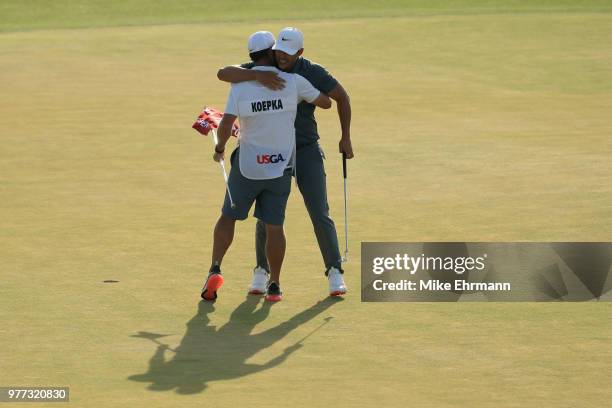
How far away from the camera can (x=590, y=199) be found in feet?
51.4

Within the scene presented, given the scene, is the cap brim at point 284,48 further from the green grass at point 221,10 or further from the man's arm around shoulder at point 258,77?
the green grass at point 221,10

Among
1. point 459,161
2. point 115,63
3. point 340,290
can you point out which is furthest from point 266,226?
point 115,63

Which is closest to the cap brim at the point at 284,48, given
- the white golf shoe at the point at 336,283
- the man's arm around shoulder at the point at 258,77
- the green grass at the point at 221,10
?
the man's arm around shoulder at the point at 258,77

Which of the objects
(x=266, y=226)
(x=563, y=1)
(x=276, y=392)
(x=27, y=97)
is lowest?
(x=276, y=392)

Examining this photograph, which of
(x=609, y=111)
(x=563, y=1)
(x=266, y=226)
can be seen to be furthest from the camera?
(x=563, y=1)

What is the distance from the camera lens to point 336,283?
1192 centimetres

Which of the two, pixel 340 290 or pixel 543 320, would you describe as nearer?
pixel 543 320

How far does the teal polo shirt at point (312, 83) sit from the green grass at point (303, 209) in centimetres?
135

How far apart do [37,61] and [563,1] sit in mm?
13730

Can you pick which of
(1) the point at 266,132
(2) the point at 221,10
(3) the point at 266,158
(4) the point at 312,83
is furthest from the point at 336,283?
(2) the point at 221,10

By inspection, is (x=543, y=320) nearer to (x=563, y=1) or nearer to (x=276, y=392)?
(x=276, y=392)

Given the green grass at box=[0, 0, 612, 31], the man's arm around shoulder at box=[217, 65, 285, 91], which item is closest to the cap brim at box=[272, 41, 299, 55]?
the man's arm around shoulder at box=[217, 65, 285, 91]

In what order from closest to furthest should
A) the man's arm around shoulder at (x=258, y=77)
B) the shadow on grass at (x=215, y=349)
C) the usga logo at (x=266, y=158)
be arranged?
the shadow on grass at (x=215, y=349) → the man's arm around shoulder at (x=258, y=77) → the usga logo at (x=266, y=158)

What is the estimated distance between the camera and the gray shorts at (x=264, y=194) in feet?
37.9
